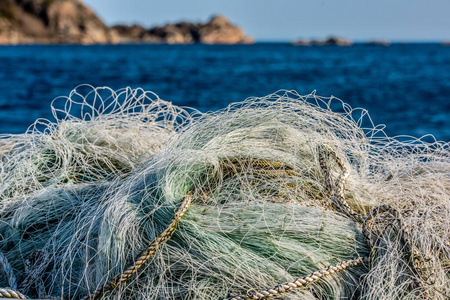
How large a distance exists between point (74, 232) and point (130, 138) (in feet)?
3.21

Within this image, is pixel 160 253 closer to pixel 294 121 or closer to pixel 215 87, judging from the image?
pixel 294 121

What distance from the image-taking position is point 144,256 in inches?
96.4

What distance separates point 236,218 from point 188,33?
17947 cm

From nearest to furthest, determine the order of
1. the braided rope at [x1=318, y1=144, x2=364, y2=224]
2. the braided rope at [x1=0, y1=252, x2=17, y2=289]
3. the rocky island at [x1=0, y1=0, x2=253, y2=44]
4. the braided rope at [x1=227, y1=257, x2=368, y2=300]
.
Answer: the braided rope at [x1=227, y1=257, x2=368, y2=300], the braided rope at [x1=0, y1=252, x2=17, y2=289], the braided rope at [x1=318, y1=144, x2=364, y2=224], the rocky island at [x1=0, y1=0, x2=253, y2=44]

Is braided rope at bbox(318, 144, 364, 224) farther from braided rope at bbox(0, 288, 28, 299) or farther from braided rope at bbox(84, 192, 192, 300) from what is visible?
braided rope at bbox(0, 288, 28, 299)

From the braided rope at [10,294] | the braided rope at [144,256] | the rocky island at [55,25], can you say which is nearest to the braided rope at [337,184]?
the braided rope at [144,256]

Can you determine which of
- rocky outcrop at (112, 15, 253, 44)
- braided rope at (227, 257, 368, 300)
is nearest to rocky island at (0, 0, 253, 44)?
rocky outcrop at (112, 15, 253, 44)

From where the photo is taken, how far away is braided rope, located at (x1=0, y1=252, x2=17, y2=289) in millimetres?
2605

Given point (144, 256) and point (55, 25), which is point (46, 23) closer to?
point (55, 25)

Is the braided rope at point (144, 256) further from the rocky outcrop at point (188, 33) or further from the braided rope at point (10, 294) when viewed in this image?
the rocky outcrop at point (188, 33)

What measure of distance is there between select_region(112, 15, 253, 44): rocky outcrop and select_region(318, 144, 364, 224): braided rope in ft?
569

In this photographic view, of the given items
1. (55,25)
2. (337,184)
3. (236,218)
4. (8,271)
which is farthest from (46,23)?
Answer: (236,218)

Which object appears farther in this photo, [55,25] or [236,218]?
[55,25]

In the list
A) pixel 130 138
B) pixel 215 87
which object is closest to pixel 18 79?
Result: pixel 215 87
